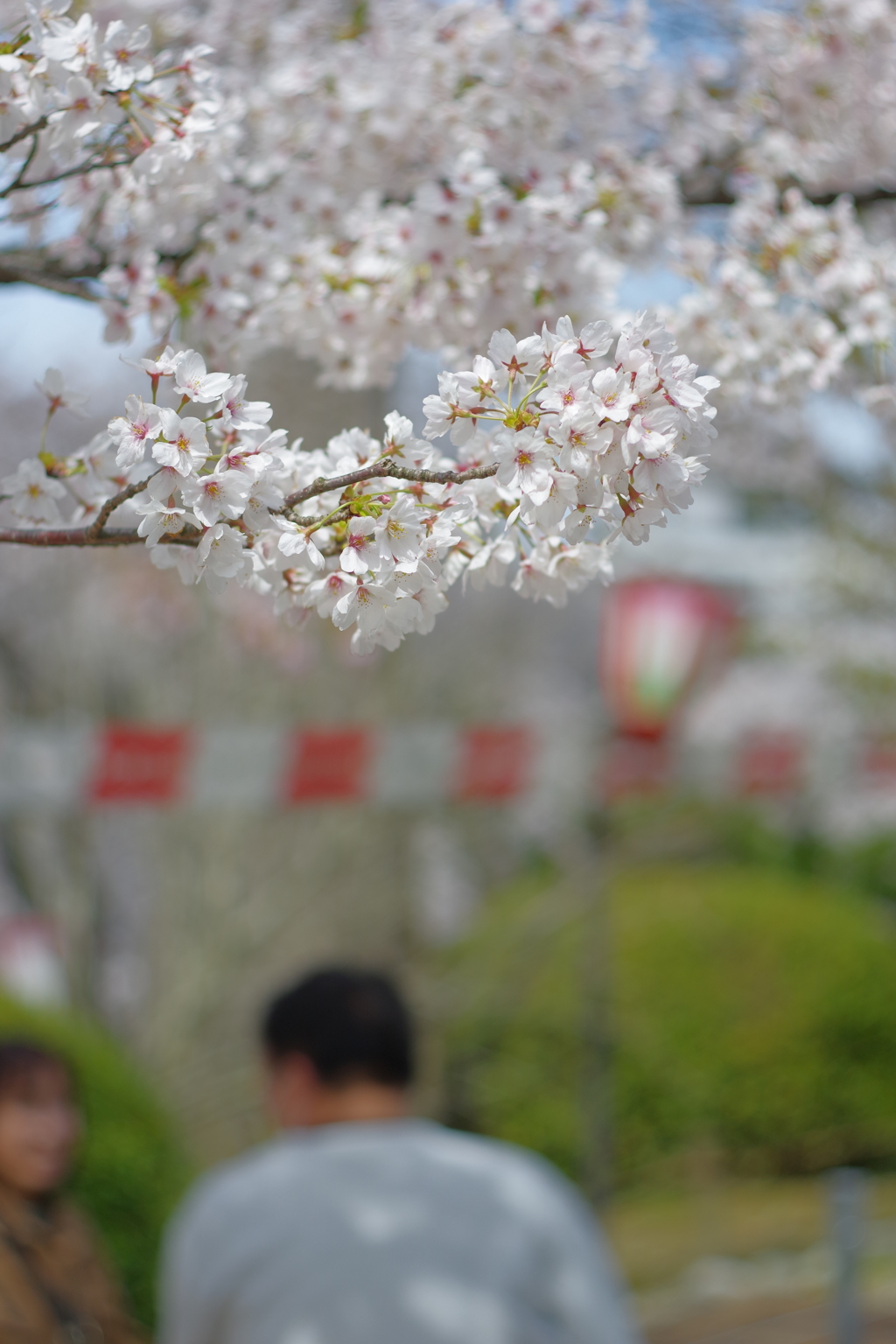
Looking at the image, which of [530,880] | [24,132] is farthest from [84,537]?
[530,880]

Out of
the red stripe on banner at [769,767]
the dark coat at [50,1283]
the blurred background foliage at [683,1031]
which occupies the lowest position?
the blurred background foliage at [683,1031]

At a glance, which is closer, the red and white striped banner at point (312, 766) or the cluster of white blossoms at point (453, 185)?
the cluster of white blossoms at point (453, 185)

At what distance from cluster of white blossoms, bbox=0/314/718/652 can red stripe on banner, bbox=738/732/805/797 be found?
18.3ft

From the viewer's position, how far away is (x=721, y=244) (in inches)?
75.4

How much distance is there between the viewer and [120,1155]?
317cm

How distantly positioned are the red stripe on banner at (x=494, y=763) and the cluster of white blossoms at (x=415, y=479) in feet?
13.5

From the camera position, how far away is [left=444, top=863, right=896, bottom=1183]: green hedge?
593cm

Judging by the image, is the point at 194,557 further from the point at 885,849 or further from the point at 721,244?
the point at 885,849

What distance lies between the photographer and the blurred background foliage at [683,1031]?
593cm

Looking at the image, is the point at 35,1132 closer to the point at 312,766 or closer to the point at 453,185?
the point at 453,185

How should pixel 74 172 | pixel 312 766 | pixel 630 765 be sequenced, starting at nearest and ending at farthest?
pixel 74 172, pixel 312 766, pixel 630 765

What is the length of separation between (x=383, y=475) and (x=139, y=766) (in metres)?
3.65

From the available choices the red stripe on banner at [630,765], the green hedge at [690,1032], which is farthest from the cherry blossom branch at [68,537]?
the green hedge at [690,1032]

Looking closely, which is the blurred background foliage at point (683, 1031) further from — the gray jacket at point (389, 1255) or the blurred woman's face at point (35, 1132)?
the gray jacket at point (389, 1255)
